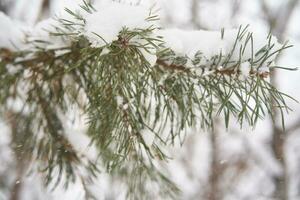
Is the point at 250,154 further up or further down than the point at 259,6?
further down

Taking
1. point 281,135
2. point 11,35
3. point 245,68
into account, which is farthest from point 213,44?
point 281,135

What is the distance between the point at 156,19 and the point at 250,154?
203 inches

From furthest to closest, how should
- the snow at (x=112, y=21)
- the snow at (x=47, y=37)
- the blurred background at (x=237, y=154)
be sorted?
the blurred background at (x=237, y=154) → the snow at (x=47, y=37) → the snow at (x=112, y=21)

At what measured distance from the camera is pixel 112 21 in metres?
0.64

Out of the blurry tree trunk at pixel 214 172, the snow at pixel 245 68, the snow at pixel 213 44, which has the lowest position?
the snow at pixel 245 68

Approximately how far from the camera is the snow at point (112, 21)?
641 millimetres

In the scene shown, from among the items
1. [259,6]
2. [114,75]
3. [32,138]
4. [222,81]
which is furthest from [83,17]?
[259,6]

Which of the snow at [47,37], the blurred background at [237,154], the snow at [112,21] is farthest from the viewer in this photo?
the blurred background at [237,154]

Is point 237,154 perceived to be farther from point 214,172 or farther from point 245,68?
point 245,68

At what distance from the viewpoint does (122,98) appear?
854 mm

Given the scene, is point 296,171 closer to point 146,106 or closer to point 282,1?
point 282,1

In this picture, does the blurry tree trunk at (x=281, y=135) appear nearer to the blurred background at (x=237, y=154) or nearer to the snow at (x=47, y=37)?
the blurred background at (x=237, y=154)

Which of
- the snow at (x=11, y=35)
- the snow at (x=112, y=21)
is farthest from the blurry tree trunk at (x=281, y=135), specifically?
the snow at (x=112, y=21)

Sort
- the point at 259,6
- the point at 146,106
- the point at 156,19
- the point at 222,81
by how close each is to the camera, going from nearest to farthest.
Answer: the point at 156,19 < the point at 222,81 < the point at 146,106 < the point at 259,6
